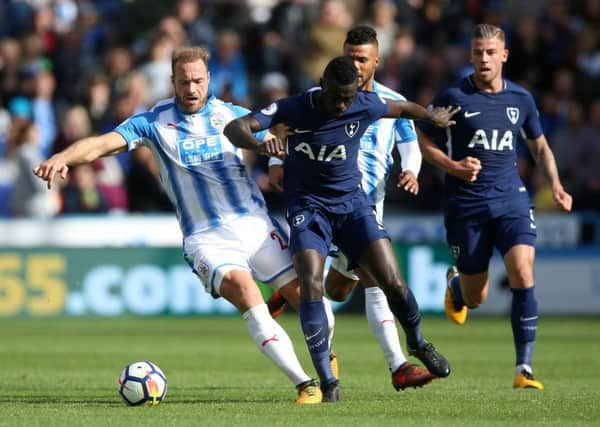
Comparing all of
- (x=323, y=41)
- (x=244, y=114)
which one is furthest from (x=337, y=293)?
(x=323, y=41)

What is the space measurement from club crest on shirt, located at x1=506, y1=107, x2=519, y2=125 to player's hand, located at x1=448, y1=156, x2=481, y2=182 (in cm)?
47

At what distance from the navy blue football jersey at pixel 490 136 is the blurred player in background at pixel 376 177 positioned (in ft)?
1.46

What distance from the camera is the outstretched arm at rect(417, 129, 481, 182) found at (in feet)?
35.8

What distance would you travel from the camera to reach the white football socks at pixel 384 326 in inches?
392

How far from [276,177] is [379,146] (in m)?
0.87

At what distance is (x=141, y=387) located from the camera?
9.45 m

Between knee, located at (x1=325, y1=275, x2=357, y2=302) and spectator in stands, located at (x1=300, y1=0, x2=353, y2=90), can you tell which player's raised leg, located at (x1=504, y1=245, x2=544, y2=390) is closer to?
knee, located at (x1=325, y1=275, x2=357, y2=302)

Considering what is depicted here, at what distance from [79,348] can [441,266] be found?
642 cm

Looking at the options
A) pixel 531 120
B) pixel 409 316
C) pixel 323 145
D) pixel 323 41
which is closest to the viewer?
pixel 323 145

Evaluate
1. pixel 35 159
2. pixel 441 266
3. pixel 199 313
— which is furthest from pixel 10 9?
pixel 441 266

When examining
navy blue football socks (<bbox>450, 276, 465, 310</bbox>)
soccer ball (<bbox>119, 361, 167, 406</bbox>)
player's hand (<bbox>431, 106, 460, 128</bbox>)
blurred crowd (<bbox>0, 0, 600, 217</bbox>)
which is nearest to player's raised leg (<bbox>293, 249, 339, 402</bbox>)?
soccer ball (<bbox>119, 361, 167, 406</bbox>)

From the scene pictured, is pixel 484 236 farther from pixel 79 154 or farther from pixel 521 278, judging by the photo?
pixel 79 154

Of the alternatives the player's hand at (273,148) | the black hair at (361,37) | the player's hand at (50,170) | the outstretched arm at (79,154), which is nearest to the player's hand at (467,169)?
the black hair at (361,37)

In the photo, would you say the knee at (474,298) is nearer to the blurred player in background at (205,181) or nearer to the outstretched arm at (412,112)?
the outstretched arm at (412,112)
